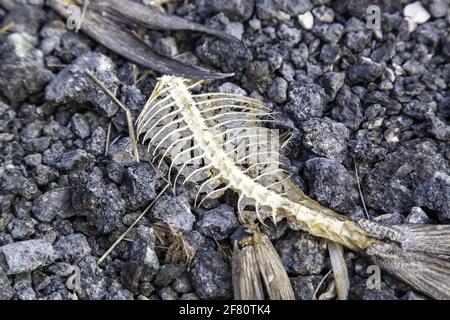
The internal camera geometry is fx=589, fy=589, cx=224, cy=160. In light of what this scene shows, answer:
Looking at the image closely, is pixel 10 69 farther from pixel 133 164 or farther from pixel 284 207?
pixel 284 207

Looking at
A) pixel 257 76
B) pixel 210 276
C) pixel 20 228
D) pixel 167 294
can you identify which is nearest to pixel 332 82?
pixel 257 76

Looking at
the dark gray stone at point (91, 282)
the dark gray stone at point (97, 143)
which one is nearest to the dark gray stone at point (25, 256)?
the dark gray stone at point (91, 282)

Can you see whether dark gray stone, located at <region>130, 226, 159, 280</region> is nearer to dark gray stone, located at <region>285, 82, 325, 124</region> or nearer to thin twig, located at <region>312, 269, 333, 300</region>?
thin twig, located at <region>312, 269, 333, 300</region>

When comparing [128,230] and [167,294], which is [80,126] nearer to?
[128,230]

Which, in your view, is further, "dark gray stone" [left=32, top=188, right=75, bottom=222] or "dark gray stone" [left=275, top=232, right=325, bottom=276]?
"dark gray stone" [left=32, top=188, right=75, bottom=222]

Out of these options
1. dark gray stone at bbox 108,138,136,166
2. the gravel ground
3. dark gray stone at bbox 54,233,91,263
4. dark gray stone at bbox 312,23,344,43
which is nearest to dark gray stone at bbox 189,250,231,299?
the gravel ground
